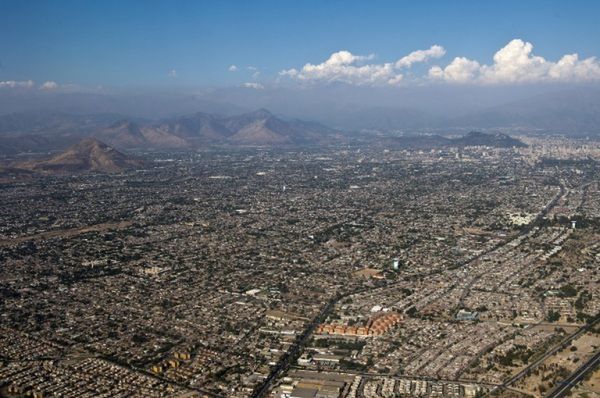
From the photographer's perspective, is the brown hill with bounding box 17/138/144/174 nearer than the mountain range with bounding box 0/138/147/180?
No

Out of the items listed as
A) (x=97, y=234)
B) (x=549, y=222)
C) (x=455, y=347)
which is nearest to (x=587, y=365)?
(x=455, y=347)

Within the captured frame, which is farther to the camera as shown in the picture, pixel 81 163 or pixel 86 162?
pixel 86 162

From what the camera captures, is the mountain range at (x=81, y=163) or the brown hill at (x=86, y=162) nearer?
the mountain range at (x=81, y=163)

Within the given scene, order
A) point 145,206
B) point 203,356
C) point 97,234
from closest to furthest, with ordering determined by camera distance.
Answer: point 203,356 < point 97,234 < point 145,206

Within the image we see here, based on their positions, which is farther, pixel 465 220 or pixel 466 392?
pixel 465 220

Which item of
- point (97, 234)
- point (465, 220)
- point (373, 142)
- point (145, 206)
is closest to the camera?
point (97, 234)

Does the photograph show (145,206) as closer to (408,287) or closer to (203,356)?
(408,287)

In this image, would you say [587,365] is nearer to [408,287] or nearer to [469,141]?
[408,287]
